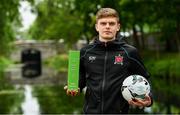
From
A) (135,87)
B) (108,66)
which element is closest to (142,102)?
(135,87)

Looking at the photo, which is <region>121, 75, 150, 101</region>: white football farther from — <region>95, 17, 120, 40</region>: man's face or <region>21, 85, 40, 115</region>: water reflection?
<region>21, 85, 40, 115</region>: water reflection

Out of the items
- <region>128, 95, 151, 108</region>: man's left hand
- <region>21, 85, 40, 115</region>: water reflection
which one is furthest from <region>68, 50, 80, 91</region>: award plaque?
<region>21, 85, 40, 115</region>: water reflection

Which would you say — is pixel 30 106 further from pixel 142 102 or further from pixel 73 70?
pixel 142 102

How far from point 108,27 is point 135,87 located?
75 centimetres

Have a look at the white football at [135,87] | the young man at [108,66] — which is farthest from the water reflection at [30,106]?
the white football at [135,87]

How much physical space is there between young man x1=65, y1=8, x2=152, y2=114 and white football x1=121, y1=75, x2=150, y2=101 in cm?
13

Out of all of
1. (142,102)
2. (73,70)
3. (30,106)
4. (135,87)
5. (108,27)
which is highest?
(108,27)

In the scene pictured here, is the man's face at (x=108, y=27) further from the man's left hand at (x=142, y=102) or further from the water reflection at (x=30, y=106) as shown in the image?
the water reflection at (x=30, y=106)

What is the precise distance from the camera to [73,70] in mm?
6066

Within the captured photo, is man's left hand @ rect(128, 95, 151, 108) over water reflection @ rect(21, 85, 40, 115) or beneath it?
over

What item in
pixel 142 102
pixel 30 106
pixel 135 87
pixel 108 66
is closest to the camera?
pixel 142 102

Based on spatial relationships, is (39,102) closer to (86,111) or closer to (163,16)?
(163,16)

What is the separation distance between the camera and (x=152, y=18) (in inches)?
1585

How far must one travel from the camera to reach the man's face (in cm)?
608
